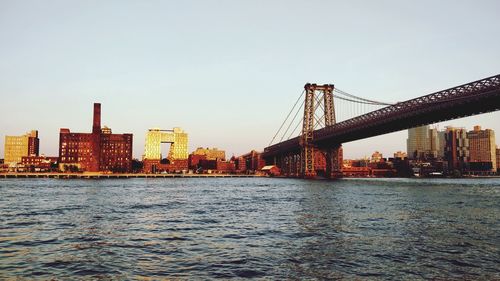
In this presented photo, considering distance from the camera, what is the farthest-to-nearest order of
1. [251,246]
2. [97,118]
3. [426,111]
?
[97,118], [426,111], [251,246]

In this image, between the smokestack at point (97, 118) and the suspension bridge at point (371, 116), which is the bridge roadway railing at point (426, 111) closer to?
the suspension bridge at point (371, 116)

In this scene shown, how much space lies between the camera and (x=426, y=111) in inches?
2911

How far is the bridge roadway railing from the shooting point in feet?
207

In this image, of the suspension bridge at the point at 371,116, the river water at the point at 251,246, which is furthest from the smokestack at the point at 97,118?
the river water at the point at 251,246

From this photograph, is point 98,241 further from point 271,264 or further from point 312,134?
point 312,134

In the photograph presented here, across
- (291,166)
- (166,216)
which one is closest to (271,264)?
(166,216)

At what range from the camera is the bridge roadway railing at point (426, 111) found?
63.2 metres

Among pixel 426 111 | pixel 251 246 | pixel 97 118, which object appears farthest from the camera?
pixel 97 118

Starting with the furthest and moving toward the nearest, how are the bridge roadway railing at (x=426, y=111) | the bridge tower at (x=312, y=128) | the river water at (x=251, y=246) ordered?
the bridge tower at (x=312, y=128), the bridge roadway railing at (x=426, y=111), the river water at (x=251, y=246)

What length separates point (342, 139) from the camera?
360 feet

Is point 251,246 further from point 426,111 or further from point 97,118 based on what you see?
point 97,118

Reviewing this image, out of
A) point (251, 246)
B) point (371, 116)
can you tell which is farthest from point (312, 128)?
point (251, 246)

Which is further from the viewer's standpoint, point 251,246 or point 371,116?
point 371,116

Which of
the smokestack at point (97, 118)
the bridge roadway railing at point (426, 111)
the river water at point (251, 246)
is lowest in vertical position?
the river water at point (251, 246)
